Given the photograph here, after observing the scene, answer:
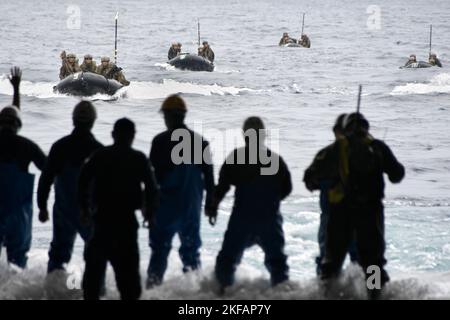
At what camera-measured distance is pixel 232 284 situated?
7.55m

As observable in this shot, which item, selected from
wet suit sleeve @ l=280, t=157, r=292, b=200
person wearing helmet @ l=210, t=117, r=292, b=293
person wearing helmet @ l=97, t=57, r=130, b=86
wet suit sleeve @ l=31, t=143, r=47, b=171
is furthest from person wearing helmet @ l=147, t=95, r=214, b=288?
person wearing helmet @ l=97, t=57, r=130, b=86

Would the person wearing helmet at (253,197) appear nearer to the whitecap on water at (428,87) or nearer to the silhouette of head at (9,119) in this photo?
the silhouette of head at (9,119)

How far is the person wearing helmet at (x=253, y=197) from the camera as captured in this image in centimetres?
729

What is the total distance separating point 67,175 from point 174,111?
1032mm

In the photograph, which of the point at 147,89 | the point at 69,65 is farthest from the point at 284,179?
the point at 147,89

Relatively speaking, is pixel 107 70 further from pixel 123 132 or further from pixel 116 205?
pixel 116 205

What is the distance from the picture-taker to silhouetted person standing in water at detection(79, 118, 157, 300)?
6688 millimetres

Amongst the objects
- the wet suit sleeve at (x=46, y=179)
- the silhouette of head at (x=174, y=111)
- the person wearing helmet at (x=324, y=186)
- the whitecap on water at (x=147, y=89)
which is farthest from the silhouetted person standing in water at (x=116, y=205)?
the whitecap on water at (x=147, y=89)
